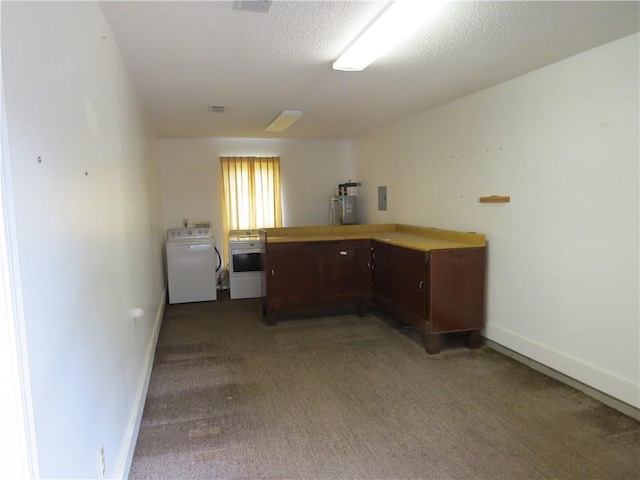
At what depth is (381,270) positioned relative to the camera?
4445 mm

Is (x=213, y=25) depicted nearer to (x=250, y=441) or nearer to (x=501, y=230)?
(x=250, y=441)

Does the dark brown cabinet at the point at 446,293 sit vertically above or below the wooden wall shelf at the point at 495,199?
below

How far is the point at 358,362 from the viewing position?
3.42m

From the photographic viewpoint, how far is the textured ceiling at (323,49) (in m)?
2.05

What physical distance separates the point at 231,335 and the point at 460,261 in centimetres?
236

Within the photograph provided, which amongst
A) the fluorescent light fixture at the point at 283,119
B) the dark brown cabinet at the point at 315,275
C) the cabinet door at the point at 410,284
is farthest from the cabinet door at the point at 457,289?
the fluorescent light fixture at the point at 283,119

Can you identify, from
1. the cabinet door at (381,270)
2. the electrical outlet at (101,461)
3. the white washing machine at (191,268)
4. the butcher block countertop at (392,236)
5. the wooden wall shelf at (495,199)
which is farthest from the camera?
the white washing machine at (191,268)

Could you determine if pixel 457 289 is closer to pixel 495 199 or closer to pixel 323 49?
pixel 495 199

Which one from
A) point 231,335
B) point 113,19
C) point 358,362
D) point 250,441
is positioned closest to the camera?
point 113,19

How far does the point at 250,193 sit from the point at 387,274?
2834 mm

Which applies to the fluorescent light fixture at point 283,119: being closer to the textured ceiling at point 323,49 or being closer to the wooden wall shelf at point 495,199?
the textured ceiling at point 323,49

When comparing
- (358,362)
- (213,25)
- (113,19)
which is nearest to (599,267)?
(358,362)

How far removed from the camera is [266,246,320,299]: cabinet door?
172 inches

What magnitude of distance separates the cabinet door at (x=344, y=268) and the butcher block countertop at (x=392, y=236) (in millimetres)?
113
